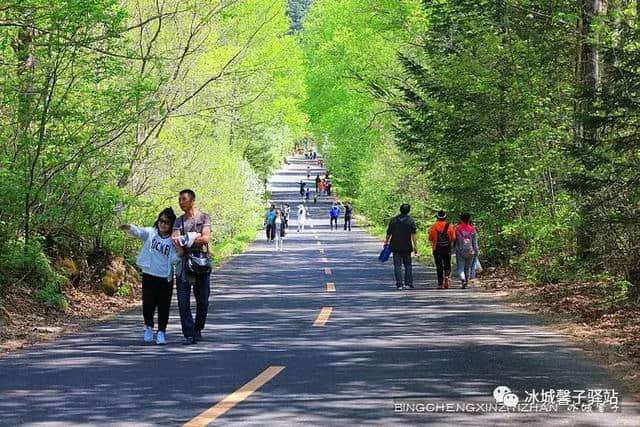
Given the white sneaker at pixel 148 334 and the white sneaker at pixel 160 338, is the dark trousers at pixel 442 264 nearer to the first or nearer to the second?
the white sneaker at pixel 148 334

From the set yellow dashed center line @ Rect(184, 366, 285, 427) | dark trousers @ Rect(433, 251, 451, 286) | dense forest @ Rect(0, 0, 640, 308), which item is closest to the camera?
yellow dashed center line @ Rect(184, 366, 285, 427)

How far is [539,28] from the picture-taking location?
1989 centimetres

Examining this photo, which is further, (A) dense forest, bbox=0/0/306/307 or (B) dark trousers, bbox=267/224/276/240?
(B) dark trousers, bbox=267/224/276/240

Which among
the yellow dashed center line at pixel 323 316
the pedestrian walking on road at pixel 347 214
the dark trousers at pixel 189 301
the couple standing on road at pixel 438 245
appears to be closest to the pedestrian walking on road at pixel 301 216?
the pedestrian walking on road at pixel 347 214

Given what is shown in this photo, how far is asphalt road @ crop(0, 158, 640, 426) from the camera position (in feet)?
24.4

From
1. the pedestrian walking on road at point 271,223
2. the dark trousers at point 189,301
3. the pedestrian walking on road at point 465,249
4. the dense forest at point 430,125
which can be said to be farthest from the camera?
the pedestrian walking on road at point 271,223

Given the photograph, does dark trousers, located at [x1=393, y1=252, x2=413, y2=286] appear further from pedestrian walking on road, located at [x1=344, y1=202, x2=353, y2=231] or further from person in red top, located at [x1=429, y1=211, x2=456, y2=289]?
pedestrian walking on road, located at [x1=344, y1=202, x2=353, y2=231]

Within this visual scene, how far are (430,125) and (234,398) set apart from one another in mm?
17457

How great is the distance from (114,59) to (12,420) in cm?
1087

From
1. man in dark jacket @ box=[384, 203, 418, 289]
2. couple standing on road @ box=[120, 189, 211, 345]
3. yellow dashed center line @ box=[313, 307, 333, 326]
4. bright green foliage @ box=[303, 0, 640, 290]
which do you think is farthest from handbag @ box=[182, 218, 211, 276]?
man in dark jacket @ box=[384, 203, 418, 289]

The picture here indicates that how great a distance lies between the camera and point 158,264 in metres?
11.6

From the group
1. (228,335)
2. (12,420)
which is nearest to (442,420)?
(12,420)

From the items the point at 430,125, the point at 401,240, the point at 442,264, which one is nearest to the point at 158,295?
the point at 401,240

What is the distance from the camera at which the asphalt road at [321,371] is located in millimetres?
7426
